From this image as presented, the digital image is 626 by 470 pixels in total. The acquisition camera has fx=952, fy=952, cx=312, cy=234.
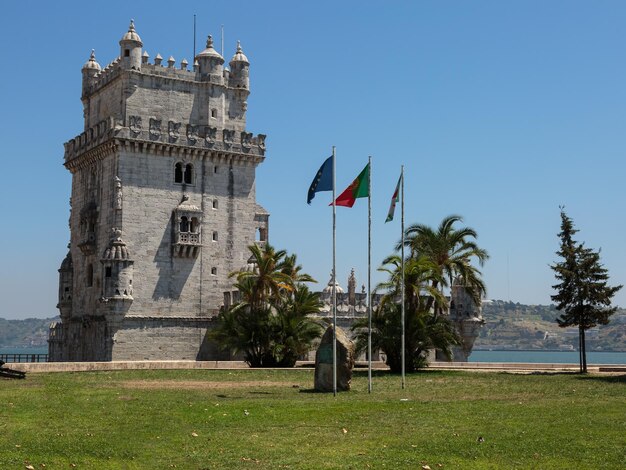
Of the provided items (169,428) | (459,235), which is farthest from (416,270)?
(169,428)

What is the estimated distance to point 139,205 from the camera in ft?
185

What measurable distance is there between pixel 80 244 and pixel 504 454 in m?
45.5

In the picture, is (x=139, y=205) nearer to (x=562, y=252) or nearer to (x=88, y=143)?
(x=88, y=143)

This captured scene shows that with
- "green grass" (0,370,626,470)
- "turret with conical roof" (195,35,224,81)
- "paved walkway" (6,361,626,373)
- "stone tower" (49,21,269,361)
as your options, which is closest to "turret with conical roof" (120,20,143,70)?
"stone tower" (49,21,269,361)

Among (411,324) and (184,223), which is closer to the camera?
(411,324)

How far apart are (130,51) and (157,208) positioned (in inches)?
382

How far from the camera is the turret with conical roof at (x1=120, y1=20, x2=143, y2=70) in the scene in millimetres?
57438

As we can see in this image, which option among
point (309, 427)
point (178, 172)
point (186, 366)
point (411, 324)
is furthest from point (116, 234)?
point (309, 427)

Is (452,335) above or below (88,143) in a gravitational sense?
below

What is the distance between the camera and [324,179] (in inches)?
1233

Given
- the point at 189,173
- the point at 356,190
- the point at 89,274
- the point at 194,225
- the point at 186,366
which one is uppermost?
the point at 189,173

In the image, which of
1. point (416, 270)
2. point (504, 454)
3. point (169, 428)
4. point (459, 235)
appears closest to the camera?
point (504, 454)

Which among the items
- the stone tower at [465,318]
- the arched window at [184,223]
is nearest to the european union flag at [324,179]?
Answer: the arched window at [184,223]

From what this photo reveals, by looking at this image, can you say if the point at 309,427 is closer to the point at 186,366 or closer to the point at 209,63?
the point at 186,366
